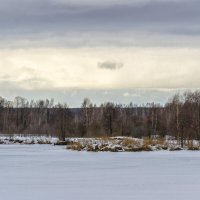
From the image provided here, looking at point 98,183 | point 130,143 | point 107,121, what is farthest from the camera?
point 107,121

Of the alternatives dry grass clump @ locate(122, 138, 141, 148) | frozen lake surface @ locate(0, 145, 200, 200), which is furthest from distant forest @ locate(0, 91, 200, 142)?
frozen lake surface @ locate(0, 145, 200, 200)

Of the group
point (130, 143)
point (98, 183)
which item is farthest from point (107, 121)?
point (98, 183)

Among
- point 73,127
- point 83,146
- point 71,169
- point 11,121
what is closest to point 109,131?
point 73,127

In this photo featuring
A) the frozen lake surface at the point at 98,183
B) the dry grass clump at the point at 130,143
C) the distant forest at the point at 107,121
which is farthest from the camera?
the distant forest at the point at 107,121

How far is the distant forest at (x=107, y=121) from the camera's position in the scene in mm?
58347

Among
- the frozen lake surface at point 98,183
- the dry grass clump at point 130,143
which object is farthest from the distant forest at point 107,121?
the frozen lake surface at point 98,183

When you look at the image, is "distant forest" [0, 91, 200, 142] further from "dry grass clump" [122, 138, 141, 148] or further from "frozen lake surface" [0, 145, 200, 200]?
"frozen lake surface" [0, 145, 200, 200]

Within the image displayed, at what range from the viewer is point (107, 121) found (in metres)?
76.3

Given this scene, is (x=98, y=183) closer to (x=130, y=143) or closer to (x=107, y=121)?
(x=130, y=143)

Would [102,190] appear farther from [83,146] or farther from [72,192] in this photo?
[83,146]

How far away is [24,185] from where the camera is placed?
51.1ft

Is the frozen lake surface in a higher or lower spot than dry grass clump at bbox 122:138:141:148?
lower

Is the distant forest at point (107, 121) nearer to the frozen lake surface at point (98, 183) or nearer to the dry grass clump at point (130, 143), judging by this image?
the dry grass clump at point (130, 143)

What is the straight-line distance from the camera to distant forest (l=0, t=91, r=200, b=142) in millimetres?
58347
